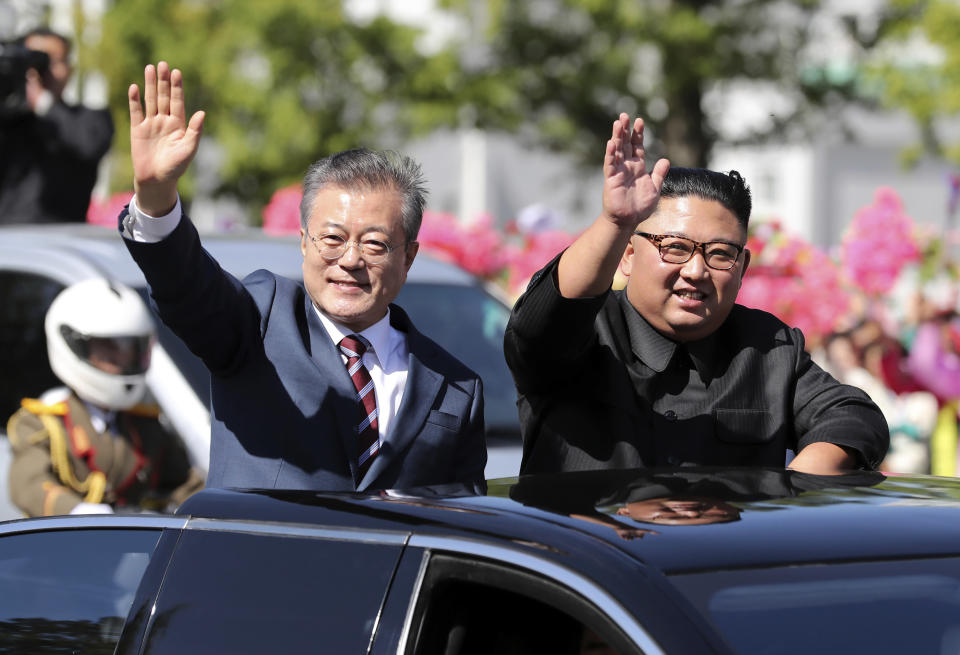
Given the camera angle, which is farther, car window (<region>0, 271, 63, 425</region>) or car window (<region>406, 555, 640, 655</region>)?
car window (<region>0, 271, 63, 425</region>)

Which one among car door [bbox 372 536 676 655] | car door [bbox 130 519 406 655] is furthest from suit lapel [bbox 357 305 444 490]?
car door [bbox 372 536 676 655]

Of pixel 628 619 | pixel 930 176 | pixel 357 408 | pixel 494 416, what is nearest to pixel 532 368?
pixel 357 408

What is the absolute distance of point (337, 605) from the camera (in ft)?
8.70

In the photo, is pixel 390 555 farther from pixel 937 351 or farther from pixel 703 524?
pixel 937 351

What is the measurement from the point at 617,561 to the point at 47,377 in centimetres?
436

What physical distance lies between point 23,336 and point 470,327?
171 cm

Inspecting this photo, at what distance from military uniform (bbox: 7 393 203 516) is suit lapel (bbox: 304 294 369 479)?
197 cm

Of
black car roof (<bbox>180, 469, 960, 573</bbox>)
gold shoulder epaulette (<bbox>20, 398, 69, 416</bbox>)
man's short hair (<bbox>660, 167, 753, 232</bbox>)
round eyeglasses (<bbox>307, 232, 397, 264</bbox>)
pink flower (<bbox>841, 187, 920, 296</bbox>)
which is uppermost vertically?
pink flower (<bbox>841, 187, 920, 296</bbox>)

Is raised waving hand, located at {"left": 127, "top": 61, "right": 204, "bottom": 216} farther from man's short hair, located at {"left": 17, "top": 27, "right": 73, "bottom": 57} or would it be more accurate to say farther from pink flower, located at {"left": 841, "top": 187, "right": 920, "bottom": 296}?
pink flower, located at {"left": 841, "top": 187, "right": 920, "bottom": 296}

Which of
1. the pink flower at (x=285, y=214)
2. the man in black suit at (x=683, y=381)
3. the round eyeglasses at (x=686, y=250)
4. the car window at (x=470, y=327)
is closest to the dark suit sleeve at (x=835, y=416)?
the man in black suit at (x=683, y=381)

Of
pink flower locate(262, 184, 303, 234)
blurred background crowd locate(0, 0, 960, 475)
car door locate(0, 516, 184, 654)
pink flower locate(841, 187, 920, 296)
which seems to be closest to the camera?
car door locate(0, 516, 184, 654)

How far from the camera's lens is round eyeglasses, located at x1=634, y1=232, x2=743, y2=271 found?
11.8 feet

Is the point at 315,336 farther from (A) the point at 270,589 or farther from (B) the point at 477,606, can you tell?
(B) the point at 477,606

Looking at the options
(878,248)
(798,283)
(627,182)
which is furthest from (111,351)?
(878,248)
